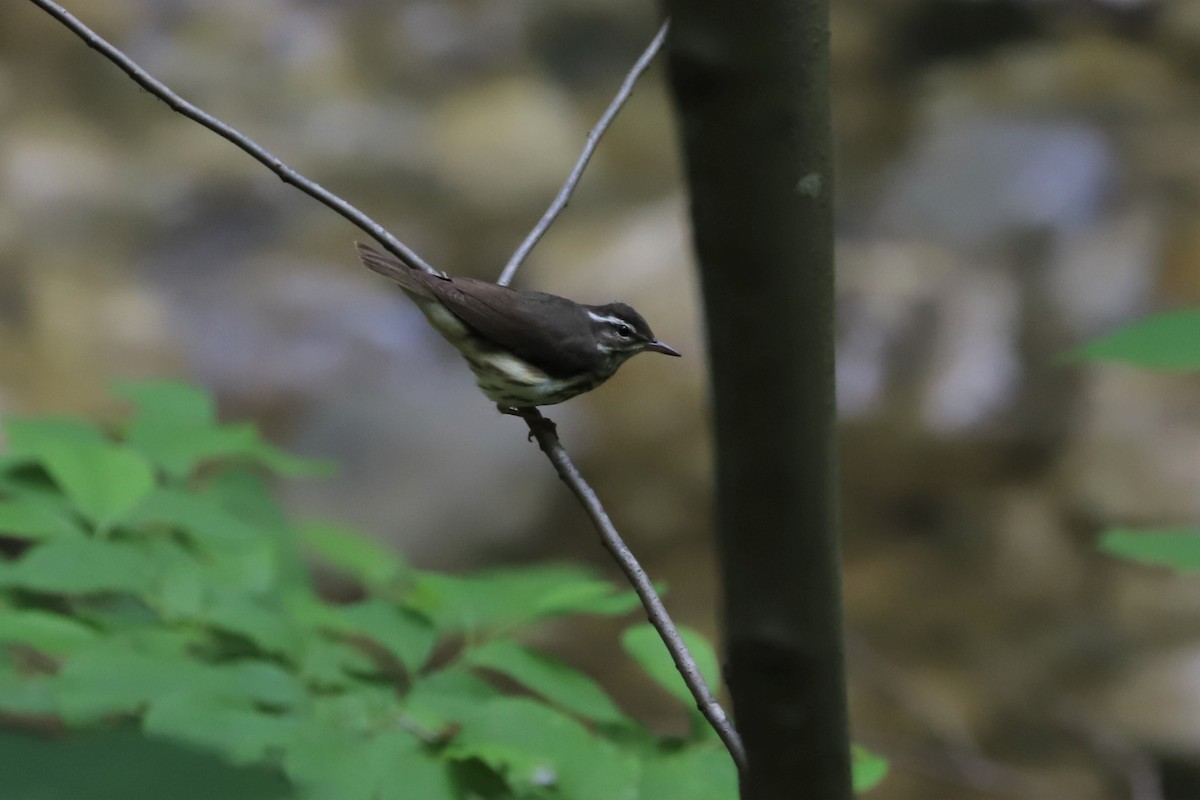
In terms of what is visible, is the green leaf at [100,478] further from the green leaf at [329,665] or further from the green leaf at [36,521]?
the green leaf at [329,665]

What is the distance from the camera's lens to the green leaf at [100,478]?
163cm

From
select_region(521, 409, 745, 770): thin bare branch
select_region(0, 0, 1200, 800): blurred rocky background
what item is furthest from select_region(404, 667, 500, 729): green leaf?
select_region(0, 0, 1200, 800): blurred rocky background

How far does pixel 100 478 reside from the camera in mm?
1662

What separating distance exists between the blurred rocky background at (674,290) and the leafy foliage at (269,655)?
258cm

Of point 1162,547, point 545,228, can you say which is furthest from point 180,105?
point 1162,547

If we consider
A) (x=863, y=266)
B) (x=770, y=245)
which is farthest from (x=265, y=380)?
(x=770, y=245)

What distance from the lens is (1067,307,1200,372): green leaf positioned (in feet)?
4.32

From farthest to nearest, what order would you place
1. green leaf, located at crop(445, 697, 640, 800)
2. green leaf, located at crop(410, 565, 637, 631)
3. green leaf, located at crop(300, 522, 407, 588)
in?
green leaf, located at crop(300, 522, 407, 588) → green leaf, located at crop(410, 565, 637, 631) → green leaf, located at crop(445, 697, 640, 800)

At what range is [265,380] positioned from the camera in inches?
302

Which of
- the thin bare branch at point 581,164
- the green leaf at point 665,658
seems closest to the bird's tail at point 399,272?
the thin bare branch at point 581,164

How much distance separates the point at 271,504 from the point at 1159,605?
5.17 metres

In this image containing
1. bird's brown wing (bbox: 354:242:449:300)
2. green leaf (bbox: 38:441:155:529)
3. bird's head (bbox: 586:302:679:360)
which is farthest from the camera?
bird's head (bbox: 586:302:679:360)

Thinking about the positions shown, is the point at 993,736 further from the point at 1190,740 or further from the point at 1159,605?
the point at 1159,605

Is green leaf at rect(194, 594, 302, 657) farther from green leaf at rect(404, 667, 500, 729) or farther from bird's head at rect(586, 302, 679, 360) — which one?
bird's head at rect(586, 302, 679, 360)
